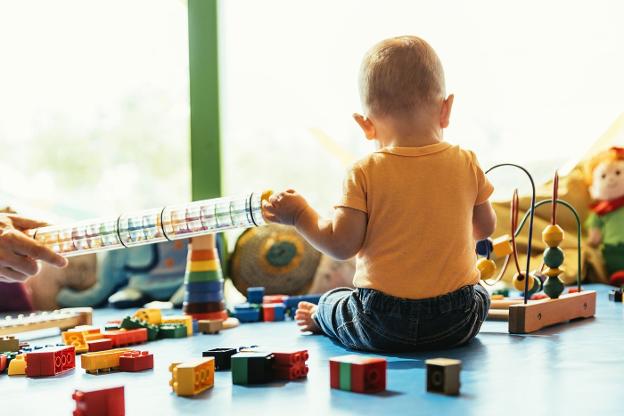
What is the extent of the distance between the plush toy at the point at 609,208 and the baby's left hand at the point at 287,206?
4.70ft

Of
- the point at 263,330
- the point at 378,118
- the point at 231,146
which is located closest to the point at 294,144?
the point at 231,146

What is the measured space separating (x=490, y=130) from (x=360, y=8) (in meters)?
0.61

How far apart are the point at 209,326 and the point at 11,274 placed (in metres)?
0.45

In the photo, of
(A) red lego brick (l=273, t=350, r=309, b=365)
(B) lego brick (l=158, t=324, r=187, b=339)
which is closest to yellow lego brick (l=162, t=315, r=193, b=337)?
(B) lego brick (l=158, t=324, r=187, b=339)

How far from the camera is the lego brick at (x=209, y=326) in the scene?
154 centimetres

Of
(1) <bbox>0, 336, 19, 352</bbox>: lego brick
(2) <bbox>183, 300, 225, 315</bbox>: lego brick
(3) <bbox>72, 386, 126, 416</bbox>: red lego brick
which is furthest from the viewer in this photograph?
(2) <bbox>183, 300, 225, 315</bbox>: lego brick

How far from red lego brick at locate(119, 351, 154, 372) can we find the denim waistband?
35cm

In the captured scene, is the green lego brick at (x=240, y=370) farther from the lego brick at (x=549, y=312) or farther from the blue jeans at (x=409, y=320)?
the lego brick at (x=549, y=312)

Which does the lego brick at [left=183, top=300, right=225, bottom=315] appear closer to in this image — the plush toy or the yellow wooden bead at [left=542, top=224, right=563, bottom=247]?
the yellow wooden bead at [left=542, top=224, right=563, bottom=247]

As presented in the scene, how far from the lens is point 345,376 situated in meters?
0.90

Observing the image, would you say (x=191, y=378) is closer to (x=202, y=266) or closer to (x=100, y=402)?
(x=100, y=402)

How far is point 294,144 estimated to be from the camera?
272 centimetres

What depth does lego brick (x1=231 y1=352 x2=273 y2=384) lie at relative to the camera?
0.96 metres

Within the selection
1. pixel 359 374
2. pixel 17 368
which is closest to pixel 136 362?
pixel 17 368
